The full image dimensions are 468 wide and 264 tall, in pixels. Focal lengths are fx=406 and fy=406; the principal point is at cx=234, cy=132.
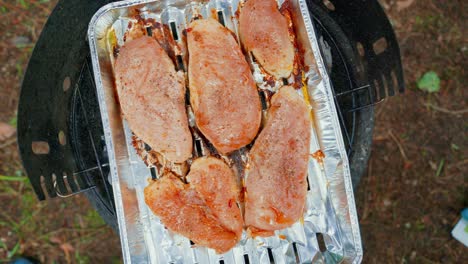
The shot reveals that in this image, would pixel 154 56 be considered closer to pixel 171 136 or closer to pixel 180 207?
pixel 171 136

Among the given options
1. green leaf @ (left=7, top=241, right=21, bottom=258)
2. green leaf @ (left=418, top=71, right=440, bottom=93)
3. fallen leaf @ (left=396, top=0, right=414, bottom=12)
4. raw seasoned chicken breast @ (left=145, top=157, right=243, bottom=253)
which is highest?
fallen leaf @ (left=396, top=0, right=414, bottom=12)

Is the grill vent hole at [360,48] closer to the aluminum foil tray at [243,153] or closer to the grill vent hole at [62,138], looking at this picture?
the aluminum foil tray at [243,153]

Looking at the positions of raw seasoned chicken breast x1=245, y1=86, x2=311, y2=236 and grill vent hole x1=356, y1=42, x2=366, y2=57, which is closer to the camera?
raw seasoned chicken breast x1=245, y1=86, x2=311, y2=236

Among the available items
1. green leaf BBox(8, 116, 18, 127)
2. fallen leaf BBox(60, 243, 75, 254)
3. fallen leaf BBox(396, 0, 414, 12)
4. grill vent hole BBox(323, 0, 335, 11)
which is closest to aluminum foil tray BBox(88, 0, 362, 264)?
grill vent hole BBox(323, 0, 335, 11)

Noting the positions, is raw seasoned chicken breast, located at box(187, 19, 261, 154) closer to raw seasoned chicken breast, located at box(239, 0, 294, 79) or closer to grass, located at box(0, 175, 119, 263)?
raw seasoned chicken breast, located at box(239, 0, 294, 79)

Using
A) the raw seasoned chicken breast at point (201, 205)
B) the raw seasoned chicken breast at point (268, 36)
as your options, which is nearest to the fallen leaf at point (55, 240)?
the raw seasoned chicken breast at point (201, 205)

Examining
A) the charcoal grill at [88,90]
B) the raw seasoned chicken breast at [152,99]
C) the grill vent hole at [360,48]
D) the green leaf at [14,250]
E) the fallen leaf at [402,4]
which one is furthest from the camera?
the fallen leaf at [402,4]
